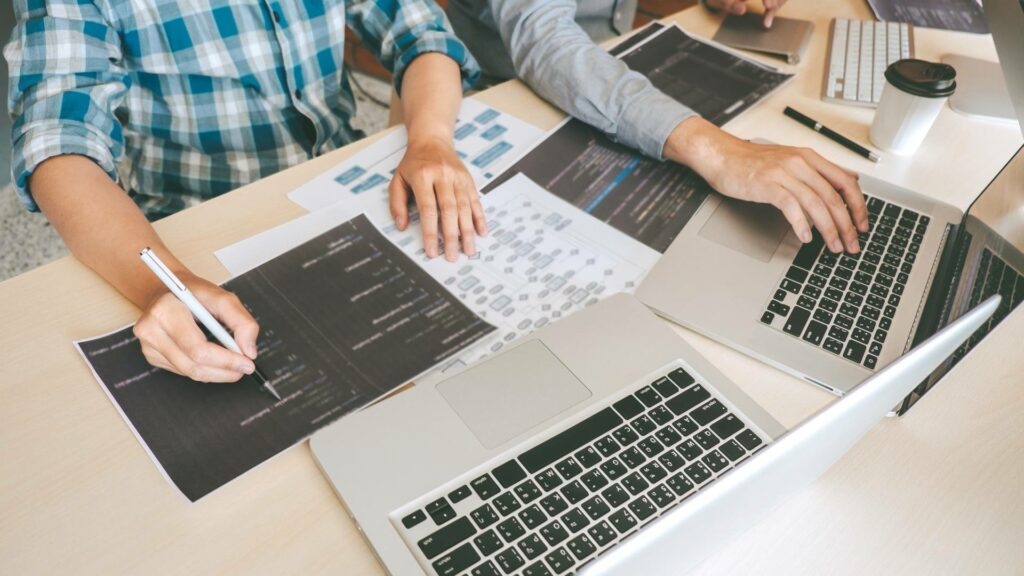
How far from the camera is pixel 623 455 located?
0.51 meters

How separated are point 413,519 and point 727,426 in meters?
0.27

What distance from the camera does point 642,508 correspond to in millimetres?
480

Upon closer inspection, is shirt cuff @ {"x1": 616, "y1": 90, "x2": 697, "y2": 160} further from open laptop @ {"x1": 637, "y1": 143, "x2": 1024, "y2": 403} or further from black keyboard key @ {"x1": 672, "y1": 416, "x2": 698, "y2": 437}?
black keyboard key @ {"x1": 672, "y1": 416, "x2": 698, "y2": 437}

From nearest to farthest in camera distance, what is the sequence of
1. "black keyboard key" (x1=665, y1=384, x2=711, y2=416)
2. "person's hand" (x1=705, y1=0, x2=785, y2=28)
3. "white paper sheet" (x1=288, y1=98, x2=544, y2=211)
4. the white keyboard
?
1. "black keyboard key" (x1=665, y1=384, x2=711, y2=416)
2. "white paper sheet" (x1=288, y1=98, x2=544, y2=211)
3. the white keyboard
4. "person's hand" (x1=705, y1=0, x2=785, y2=28)

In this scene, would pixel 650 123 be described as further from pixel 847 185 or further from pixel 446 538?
pixel 446 538

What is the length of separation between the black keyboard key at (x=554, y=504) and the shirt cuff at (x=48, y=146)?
632 millimetres

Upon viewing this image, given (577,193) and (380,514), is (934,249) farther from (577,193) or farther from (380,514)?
(380,514)

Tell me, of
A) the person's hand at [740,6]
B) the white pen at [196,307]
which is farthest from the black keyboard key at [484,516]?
the person's hand at [740,6]

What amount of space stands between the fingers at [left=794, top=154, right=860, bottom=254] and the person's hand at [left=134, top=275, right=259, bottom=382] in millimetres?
613

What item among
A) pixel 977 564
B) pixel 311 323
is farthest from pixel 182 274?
pixel 977 564

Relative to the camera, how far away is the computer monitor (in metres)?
0.70

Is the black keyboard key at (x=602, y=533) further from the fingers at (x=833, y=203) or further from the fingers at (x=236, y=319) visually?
the fingers at (x=833, y=203)

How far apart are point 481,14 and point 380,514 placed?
1002mm

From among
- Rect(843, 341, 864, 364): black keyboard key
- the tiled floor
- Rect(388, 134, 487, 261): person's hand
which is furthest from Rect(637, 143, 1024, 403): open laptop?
the tiled floor
